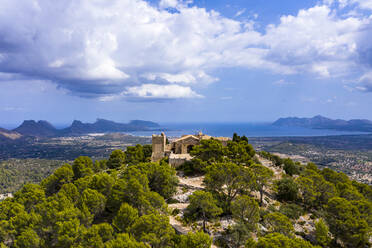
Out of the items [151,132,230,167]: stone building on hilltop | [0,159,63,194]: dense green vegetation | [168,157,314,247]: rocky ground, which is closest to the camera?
[168,157,314,247]: rocky ground

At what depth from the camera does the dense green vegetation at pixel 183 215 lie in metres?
26.3

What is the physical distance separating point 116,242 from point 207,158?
30739 millimetres

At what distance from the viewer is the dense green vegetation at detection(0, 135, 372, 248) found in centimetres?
2630

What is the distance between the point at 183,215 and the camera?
3531 centimetres

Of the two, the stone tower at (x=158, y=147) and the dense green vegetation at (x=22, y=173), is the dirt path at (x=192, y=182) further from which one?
the dense green vegetation at (x=22, y=173)

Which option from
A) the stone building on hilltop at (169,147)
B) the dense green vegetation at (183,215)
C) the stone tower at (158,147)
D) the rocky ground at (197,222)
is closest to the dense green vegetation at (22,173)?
the stone tower at (158,147)

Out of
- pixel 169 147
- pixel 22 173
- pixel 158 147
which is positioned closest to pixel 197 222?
pixel 158 147

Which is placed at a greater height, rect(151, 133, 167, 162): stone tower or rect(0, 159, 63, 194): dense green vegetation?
rect(151, 133, 167, 162): stone tower

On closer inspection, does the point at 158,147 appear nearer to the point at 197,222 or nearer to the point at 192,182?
the point at 192,182

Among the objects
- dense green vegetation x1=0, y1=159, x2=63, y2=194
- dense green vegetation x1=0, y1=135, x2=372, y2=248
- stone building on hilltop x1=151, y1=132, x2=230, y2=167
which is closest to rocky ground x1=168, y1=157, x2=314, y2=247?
dense green vegetation x1=0, y1=135, x2=372, y2=248

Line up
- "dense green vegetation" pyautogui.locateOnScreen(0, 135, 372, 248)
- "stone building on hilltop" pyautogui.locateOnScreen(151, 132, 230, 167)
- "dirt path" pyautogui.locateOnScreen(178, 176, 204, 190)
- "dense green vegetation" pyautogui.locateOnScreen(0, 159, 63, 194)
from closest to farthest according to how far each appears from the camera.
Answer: "dense green vegetation" pyautogui.locateOnScreen(0, 135, 372, 248), "dirt path" pyautogui.locateOnScreen(178, 176, 204, 190), "stone building on hilltop" pyautogui.locateOnScreen(151, 132, 230, 167), "dense green vegetation" pyautogui.locateOnScreen(0, 159, 63, 194)

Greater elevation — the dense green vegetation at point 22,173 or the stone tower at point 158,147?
the stone tower at point 158,147

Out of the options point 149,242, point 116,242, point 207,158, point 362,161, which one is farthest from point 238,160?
point 362,161

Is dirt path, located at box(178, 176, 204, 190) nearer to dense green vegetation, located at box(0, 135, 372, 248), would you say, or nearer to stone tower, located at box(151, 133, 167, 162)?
dense green vegetation, located at box(0, 135, 372, 248)
